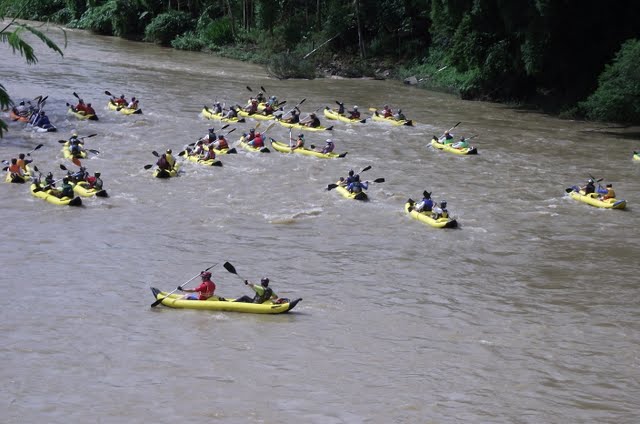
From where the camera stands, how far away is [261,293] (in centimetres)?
1368

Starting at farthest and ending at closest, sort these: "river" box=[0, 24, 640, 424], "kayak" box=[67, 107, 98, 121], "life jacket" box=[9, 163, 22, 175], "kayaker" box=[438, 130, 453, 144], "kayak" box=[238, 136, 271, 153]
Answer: "kayak" box=[67, 107, 98, 121], "kayaker" box=[438, 130, 453, 144], "kayak" box=[238, 136, 271, 153], "life jacket" box=[9, 163, 22, 175], "river" box=[0, 24, 640, 424]

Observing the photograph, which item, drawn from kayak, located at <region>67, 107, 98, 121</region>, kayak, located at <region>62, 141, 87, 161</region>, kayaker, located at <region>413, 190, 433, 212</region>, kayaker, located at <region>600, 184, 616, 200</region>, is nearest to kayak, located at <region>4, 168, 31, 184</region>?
kayak, located at <region>62, 141, 87, 161</region>

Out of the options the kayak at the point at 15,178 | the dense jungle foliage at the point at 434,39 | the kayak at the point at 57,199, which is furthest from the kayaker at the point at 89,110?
the kayak at the point at 57,199

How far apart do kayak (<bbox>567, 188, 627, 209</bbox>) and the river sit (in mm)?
178

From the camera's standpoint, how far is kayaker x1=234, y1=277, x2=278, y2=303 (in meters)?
13.6

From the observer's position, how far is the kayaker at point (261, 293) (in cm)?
1365

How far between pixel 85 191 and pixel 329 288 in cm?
814

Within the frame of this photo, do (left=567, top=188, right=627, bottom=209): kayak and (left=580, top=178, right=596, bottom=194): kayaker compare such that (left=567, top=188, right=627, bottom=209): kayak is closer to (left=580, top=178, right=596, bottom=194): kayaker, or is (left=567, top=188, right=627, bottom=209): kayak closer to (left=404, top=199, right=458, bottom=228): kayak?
(left=580, top=178, right=596, bottom=194): kayaker

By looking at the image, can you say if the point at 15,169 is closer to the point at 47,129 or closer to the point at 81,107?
the point at 47,129

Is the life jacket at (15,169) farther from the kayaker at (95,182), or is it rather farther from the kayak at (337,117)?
the kayak at (337,117)

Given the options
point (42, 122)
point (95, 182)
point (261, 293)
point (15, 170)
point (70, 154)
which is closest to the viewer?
point (261, 293)

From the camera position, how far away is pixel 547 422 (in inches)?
404

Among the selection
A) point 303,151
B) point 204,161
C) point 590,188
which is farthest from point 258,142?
point 590,188

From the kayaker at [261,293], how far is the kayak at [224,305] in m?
0.08
